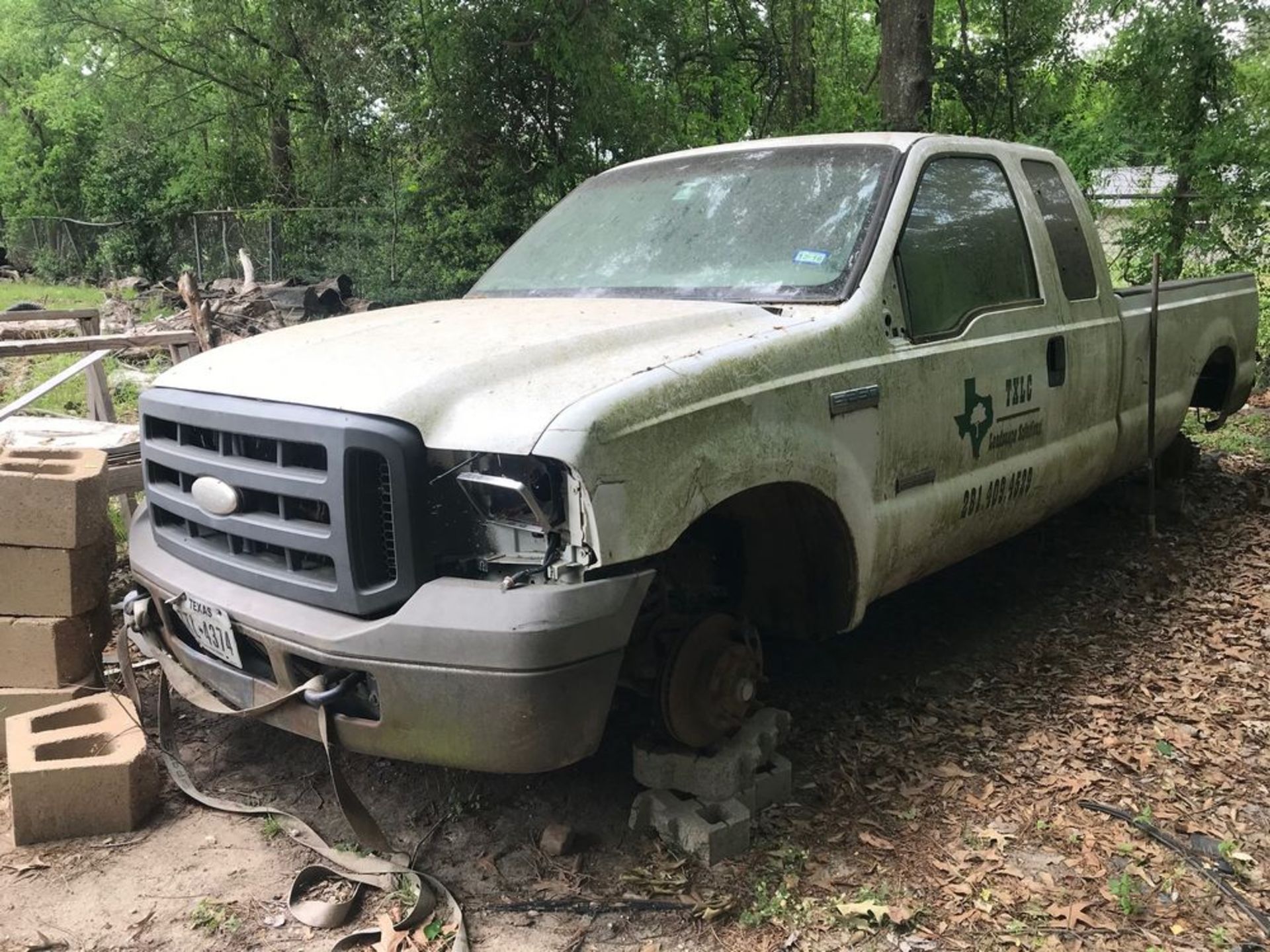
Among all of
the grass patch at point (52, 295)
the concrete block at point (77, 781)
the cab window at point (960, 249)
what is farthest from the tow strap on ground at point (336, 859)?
the grass patch at point (52, 295)

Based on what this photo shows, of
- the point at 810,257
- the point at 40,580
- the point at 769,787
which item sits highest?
the point at 810,257

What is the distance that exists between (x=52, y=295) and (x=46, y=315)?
50.9 ft

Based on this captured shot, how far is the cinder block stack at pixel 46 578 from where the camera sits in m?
3.62

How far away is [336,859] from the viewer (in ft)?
9.63

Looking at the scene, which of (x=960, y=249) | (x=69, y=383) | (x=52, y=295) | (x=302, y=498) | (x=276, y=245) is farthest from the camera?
(x=52, y=295)

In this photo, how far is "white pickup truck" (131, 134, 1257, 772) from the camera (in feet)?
8.18

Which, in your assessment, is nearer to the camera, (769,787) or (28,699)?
(769,787)

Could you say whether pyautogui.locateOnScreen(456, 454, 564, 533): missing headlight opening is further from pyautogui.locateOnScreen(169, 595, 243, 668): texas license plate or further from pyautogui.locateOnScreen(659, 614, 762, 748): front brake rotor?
pyautogui.locateOnScreen(169, 595, 243, 668): texas license plate

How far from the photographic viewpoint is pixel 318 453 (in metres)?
2.65

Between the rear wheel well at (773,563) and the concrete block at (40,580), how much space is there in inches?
85.5

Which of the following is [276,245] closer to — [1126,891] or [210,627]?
[210,627]

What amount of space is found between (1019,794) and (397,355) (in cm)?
233

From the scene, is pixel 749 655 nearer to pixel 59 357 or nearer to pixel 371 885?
pixel 371 885

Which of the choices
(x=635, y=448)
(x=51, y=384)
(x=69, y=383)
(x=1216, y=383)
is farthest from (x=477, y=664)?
(x=69, y=383)
